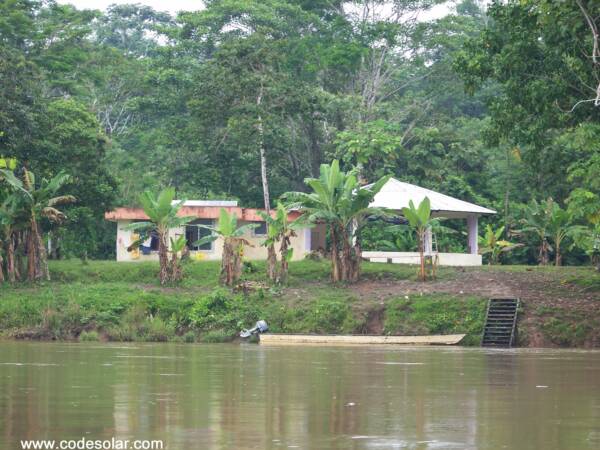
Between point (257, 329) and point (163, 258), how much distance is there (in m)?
5.29

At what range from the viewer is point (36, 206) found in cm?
3725

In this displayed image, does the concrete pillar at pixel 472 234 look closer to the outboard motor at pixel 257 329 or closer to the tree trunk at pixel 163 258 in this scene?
the tree trunk at pixel 163 258

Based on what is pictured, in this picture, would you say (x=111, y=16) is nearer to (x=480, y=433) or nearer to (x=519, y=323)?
(x=519, y=323)

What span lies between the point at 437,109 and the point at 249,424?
172 ft

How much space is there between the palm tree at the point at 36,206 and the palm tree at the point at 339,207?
7.27 m

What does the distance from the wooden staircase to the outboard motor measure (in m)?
6.37

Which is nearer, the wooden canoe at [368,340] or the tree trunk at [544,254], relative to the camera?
the wooden canoe at [368,340]

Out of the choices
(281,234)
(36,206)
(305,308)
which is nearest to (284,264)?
(281,234)

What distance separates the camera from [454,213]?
44250 millimetres

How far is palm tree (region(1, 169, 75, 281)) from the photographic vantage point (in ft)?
121

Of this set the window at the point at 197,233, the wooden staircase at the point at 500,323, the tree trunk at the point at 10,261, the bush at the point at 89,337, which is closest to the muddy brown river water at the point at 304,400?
the wooden staircase at the point at 500,323

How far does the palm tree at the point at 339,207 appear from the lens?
37250mm

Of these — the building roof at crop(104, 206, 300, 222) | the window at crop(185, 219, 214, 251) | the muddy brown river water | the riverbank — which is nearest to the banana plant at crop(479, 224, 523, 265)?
the riverbank

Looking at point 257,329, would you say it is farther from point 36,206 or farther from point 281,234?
point 36,206
